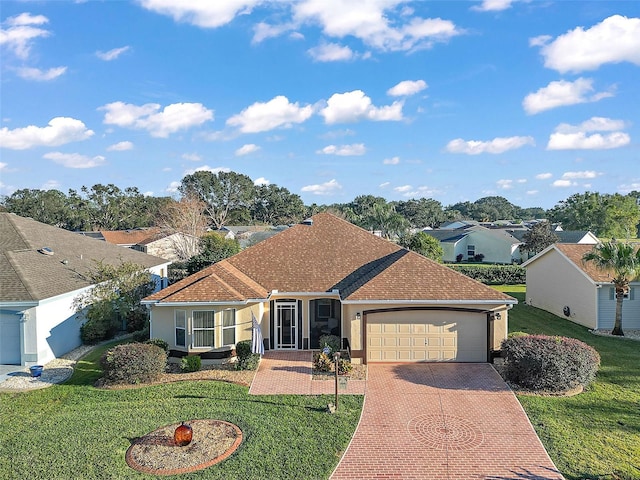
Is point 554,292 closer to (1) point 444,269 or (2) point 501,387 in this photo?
(1) point 444,269

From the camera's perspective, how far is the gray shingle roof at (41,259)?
17969 millimetres

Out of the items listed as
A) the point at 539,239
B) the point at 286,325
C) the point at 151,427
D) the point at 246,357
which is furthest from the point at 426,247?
the point at 151,427

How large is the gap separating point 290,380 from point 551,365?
28.5 feet

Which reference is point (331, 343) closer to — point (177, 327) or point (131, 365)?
point (177, 327)

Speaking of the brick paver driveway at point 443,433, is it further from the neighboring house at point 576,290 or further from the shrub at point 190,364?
the neighboring house at point 576,290

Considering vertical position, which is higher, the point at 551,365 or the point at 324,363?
the point at 551,365

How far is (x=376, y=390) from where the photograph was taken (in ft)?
47.4

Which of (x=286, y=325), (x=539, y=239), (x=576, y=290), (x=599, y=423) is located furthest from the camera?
(x=539, y=239)

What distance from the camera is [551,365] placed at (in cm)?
1412

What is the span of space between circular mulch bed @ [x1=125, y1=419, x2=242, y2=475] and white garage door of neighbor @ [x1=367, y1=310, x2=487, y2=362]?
7.47 metres

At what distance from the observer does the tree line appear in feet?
179

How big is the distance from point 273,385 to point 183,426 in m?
4.61

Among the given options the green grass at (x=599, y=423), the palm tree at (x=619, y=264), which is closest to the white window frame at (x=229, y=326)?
the green grass at (x=599, y=423)

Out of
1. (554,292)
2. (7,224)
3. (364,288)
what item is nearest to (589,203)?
(554,292)
